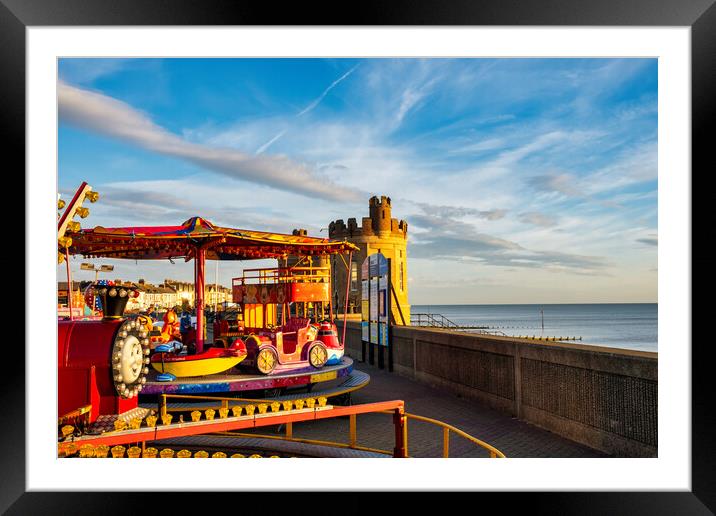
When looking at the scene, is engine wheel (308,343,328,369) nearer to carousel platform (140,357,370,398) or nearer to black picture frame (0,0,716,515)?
carousel platform (140,357,370,398)

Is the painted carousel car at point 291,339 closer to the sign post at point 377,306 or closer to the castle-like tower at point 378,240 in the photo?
the sign post at point 377,306

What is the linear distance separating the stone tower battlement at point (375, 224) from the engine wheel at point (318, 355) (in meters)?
30.2

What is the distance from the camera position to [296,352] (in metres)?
10.5

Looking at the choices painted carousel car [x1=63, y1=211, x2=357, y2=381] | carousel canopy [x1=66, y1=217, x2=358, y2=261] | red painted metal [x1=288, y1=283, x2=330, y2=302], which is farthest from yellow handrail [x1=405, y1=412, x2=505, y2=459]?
red painted metal [x1=288, y1=283, x2=330, y2=302]

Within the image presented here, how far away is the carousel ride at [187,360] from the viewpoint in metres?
5.36

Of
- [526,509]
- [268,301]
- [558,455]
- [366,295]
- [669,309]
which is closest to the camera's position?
[526,509]

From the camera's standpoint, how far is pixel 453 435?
8383mm

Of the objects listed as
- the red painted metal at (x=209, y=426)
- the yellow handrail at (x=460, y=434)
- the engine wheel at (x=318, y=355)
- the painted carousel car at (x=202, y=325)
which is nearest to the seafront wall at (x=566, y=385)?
the yellow handrail at (x=460, y=434)

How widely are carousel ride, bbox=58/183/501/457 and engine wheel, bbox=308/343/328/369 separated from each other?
0.02 m

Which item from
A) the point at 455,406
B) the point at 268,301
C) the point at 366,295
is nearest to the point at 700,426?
the point at 455,406

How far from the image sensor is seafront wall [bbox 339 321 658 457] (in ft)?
21.9
